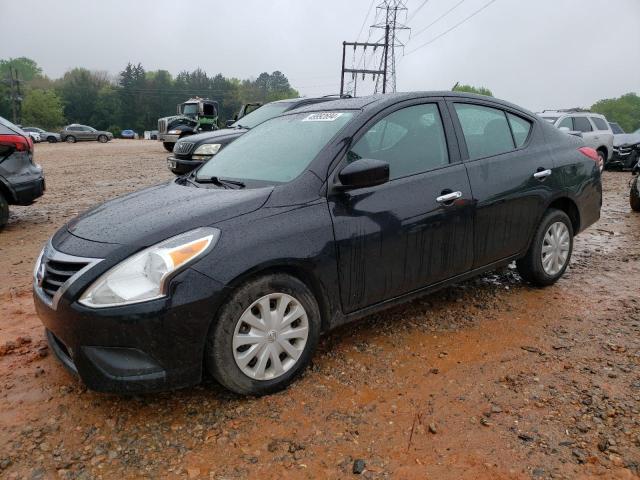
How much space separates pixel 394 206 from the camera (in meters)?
3.12

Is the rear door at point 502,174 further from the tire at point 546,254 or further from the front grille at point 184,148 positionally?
the front grille at point 184,148

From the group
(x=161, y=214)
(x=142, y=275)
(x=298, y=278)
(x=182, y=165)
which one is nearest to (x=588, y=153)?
(x=298, y=278)

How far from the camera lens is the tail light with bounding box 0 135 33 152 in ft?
21.3

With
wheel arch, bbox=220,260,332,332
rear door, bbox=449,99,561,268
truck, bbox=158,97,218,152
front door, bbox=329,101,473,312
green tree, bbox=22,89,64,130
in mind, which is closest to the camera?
wheel arch, bbox=220,260,332,332

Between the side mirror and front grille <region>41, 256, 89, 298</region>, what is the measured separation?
1.42 metres

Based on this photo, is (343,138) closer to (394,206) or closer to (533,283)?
(394,206)

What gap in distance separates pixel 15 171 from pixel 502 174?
6.02 meters

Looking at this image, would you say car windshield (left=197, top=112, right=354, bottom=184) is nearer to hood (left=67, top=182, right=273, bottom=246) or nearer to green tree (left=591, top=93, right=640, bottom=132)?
hood (left=67, top=182, right=273, bottom=246)

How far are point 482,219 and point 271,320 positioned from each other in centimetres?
178

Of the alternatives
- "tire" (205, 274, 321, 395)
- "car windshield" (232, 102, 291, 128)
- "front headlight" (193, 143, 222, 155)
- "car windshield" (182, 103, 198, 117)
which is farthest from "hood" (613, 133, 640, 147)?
"car windshield" (182, 103, 198, 117)

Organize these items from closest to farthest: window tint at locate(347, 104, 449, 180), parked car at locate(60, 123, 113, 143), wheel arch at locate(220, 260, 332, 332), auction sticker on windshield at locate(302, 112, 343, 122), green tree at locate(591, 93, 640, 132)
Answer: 1. wheel arch at locate(220, 260, 332, 332)
2. window tint at locate(347, 104, 449, 180)
3. auction sticker on windshield at locate(302, 112, 343, 122)
4. parked car at locate(60, 123, 113, 143)
5. green tree at locate(591, 93, 640, 132)

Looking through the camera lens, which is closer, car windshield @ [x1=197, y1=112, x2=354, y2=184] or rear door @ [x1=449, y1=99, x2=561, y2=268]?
car windshield @ [x1=197, y1=112, x2=354, y2=184]

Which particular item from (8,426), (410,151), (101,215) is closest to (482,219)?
(410,151)

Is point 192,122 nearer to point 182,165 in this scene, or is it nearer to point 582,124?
point 182,165
